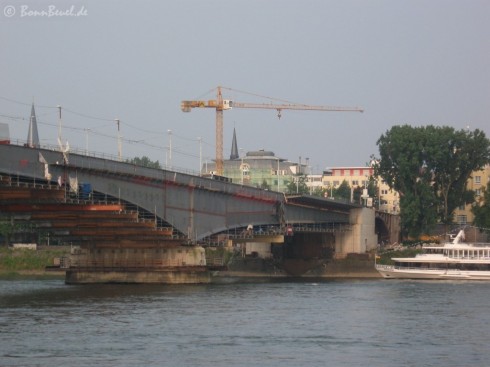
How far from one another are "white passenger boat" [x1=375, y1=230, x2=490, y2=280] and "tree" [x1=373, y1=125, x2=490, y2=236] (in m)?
35.8

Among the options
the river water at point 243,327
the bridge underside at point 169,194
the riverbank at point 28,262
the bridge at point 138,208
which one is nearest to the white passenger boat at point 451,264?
the bridge at point 138,208

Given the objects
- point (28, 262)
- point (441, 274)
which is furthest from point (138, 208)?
point (28, 262)

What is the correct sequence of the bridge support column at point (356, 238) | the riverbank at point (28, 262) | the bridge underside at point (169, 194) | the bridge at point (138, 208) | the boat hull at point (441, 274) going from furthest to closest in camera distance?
the bridge support column at point (356, 238), the riverbank at point (28, 262), the boat hull at point (441, 274), the bridge at point (138, 208), the bridge underside at point (169, 194)

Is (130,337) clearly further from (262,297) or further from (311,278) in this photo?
(311,278)

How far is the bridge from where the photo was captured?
110m

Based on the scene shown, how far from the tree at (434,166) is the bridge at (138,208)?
24759mm

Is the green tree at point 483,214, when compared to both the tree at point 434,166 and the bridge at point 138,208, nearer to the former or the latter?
the tree at point 434,166

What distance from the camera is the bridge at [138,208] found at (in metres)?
110

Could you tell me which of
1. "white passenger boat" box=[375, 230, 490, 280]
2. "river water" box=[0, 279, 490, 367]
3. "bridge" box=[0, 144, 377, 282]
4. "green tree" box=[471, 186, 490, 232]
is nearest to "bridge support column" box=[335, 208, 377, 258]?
"bridge" box=[0, 144, 377, 282]

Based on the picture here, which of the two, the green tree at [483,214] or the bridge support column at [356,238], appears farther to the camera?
the green tree at [483,214]

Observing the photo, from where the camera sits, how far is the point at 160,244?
135750mm

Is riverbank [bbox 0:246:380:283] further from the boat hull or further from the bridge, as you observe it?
the boat hull

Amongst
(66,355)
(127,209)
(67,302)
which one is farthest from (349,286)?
(66,355)

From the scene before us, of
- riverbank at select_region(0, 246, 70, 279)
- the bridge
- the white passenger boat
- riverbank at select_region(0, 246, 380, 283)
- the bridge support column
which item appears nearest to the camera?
the bridge
